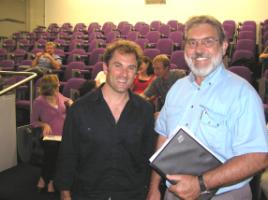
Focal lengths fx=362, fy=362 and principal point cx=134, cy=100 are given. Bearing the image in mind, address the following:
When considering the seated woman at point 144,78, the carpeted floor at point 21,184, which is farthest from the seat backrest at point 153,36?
the carpeted floor at point 21,184

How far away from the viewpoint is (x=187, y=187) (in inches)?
54.1

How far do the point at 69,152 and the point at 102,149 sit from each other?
0.60ft

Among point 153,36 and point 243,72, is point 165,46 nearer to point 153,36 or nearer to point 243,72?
point 153,36

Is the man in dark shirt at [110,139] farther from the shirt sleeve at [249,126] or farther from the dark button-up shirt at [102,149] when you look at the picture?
the shirt sleeve at [249,126]

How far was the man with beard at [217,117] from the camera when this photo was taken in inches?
53.7

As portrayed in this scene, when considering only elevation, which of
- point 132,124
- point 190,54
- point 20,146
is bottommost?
point 20,146

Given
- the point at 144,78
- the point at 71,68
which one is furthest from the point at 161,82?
the point at 71,68

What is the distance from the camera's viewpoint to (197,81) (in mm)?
1632

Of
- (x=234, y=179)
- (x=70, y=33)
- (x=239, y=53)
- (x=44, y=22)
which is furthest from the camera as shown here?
(x=44, y=22)

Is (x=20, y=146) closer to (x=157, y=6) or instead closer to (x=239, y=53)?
(x=239, y=53)

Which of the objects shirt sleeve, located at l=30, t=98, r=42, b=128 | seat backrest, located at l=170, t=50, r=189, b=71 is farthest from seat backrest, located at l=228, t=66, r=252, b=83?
shirt sleeve, located at l=30, t=98, r=42, b=128

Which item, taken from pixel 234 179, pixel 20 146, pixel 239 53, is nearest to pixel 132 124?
pixel 234 179

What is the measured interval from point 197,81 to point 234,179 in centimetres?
48

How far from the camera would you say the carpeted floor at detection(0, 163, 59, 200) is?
337cm
